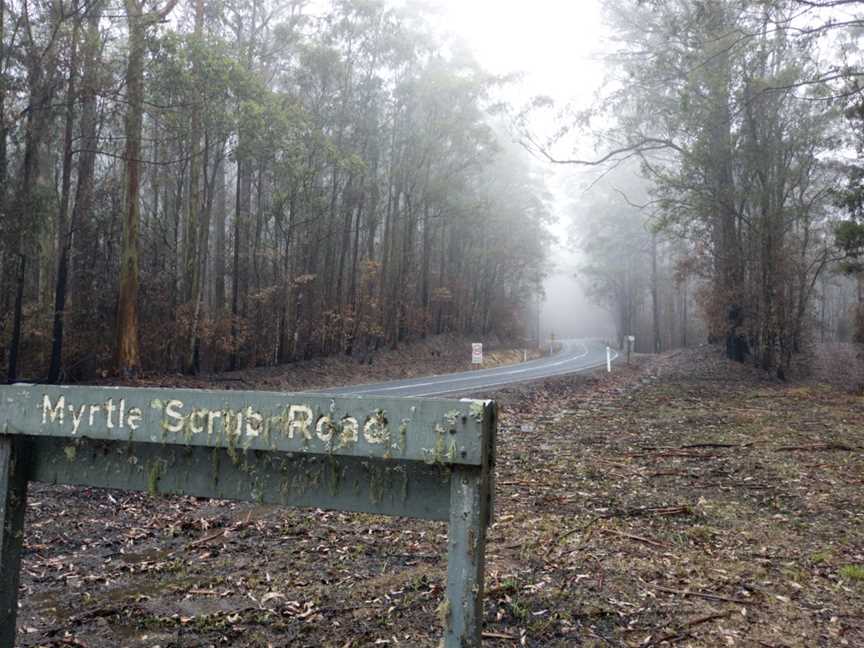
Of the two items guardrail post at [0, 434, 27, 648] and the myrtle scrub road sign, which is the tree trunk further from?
the myrtle scrub road sign

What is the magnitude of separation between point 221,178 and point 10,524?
27986 mm

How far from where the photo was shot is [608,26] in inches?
996

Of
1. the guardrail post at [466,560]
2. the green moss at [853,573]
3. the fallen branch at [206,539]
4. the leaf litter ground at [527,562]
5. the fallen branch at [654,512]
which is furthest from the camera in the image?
the fallen branch at [654,512]

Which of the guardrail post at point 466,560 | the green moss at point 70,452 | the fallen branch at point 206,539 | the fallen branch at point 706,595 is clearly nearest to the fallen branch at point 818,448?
the fallen branch at point 706,595

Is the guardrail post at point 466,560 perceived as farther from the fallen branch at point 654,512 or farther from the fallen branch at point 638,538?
the fallen branch at point 654,512

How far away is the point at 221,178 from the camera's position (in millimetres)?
29094

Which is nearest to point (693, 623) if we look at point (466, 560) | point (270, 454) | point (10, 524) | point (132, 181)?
point (466, 560)

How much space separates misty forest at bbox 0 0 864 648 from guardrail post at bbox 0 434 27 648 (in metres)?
0.02

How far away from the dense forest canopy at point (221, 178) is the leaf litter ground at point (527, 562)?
12.0 meters

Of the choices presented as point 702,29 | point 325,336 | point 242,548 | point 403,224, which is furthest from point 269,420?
point 403,224

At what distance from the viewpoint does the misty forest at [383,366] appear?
290 cm

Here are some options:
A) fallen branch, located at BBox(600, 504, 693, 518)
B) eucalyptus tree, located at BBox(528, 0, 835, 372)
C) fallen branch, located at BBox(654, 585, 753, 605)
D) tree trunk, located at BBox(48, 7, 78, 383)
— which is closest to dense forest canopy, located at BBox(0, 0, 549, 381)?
tree trunk, located at BBox(48, 7, 78, 383)

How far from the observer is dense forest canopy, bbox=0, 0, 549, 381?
53.8ft

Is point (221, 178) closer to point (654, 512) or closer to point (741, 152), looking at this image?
point (741, 152)
